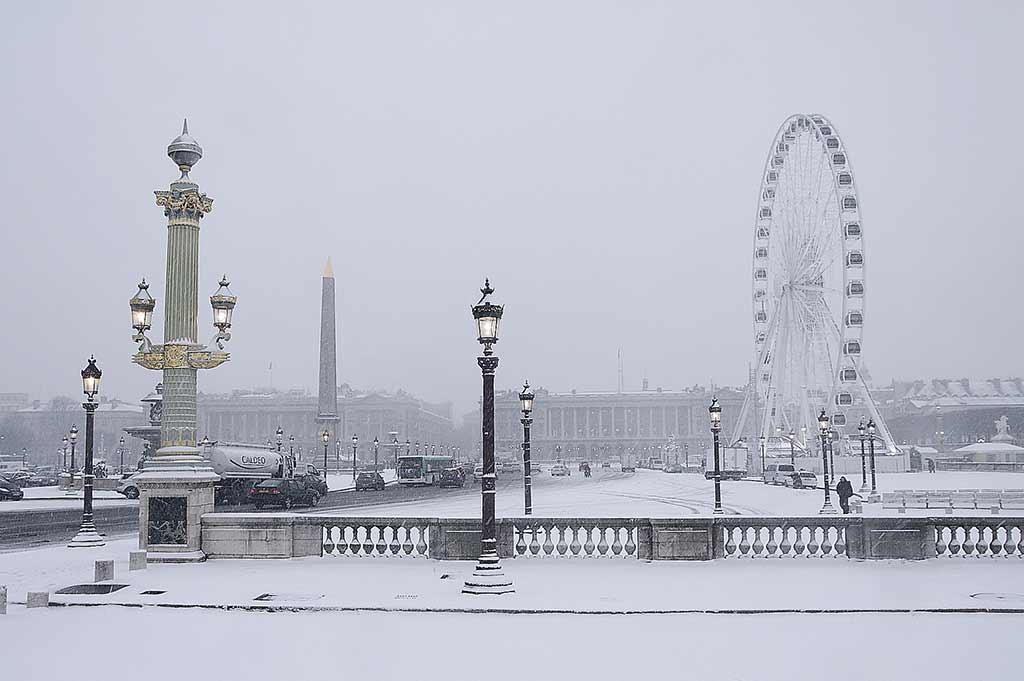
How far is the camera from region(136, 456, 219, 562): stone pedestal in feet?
67.3

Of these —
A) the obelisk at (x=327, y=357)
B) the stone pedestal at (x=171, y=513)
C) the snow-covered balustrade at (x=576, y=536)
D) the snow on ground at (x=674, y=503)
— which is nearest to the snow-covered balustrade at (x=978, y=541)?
the snow-covered balustrade at (x=576, y=536)

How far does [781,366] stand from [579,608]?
64.7 m

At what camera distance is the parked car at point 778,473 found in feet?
239

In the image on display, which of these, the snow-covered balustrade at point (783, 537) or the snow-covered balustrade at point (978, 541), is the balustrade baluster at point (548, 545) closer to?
the snow-covered balustrade at point (783, 537)

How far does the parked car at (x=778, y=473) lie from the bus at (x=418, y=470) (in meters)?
25.1

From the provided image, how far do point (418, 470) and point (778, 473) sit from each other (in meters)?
26.9

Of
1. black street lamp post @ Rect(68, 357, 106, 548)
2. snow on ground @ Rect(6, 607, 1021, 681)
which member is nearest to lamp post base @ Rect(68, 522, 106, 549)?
black street lamp post @ Rect(68, 357, 106, 548)

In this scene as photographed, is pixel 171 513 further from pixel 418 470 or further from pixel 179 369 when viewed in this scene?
pixel 418 470

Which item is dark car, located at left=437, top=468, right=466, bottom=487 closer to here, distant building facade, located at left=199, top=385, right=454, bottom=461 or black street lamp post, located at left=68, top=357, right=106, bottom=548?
black street lamp post, located at left=68, top=357, right=106, bottom=548

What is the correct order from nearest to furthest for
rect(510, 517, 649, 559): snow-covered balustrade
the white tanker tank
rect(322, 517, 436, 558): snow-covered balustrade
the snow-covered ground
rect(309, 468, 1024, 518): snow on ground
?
1. the snow-covered ground
2. rect(510, 517, 649, 559): snow-covered balustrade
3. rect(322, 517, 436, 558): snow-covered balustrade
4. rect(309, 468, 1024, 518): snow on ground
5. the white tanker tank

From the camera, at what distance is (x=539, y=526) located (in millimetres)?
20609

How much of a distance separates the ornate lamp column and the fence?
0.65 meters

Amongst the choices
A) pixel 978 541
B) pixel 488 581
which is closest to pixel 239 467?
pixel 488 581

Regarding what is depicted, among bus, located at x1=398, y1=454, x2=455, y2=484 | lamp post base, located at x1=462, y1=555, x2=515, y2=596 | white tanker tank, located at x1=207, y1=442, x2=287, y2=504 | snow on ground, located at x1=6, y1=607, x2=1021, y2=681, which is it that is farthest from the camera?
bus, located at x1=398, y1=454, x2=455, y2=484
